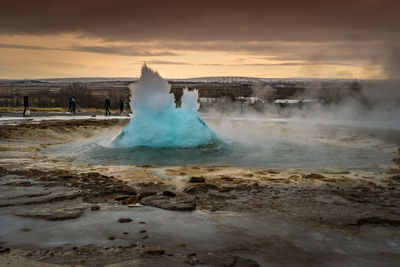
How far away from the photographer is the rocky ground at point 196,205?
11.0ft

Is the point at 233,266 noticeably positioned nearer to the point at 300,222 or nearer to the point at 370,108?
the point at 300,222

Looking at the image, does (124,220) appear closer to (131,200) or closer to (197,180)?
(131,200)

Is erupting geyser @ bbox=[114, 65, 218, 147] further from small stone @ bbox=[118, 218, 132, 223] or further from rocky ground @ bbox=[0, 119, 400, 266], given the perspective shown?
small stone @ bbox=[118, 218, 132, 223]

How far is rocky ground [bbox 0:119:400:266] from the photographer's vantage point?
11.0 feet

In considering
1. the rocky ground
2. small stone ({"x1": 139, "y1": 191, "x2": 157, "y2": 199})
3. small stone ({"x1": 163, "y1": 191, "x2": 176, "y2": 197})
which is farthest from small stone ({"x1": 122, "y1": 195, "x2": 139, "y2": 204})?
small stone ({"x1": 163, "y1": 191, "x2": 176, "y2": 197})

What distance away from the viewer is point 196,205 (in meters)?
5.02

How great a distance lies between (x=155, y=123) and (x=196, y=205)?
6463 mm

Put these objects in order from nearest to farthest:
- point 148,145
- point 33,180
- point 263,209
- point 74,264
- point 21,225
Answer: point 74,264 → point 21,225 → point 263,209 → point 33,180 → point 148,145

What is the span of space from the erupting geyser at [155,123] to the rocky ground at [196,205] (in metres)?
3.22

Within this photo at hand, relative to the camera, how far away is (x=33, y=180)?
6.33 meters

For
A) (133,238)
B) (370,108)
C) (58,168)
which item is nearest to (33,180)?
(58,168)

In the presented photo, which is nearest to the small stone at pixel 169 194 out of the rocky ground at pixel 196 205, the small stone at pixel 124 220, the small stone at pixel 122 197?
the rocky ground at pixel 196 205

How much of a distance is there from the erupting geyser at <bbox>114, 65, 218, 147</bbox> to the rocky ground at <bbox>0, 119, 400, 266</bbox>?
322cm

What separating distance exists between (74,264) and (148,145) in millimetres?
7896
